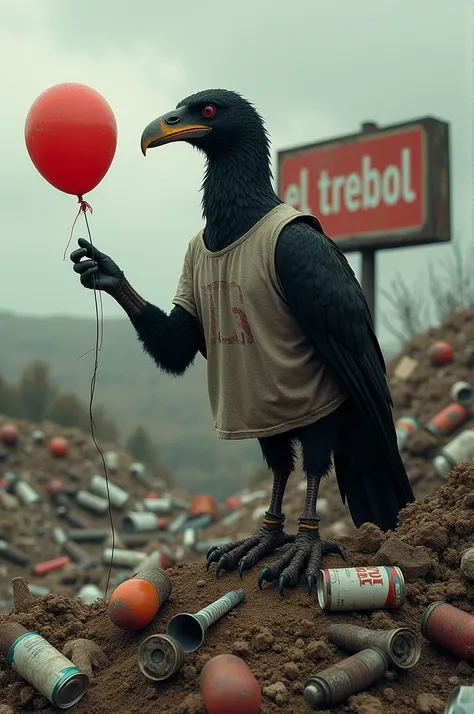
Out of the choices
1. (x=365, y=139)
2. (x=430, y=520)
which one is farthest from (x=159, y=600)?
(x=365, y=139)

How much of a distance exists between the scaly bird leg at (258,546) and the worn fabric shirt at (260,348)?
0.45 metres

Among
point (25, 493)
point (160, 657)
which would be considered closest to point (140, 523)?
point (25, 493)

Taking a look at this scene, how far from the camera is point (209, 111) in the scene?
4.05m

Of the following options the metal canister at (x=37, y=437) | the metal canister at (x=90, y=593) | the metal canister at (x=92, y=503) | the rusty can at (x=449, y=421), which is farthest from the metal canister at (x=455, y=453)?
the metal canister at (x=37, y=437)

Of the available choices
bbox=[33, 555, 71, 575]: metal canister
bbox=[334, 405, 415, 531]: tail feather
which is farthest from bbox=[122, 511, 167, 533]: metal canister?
bbox=[334, 405, 415, 531]: tail feather

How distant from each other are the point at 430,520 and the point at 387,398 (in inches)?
24.3

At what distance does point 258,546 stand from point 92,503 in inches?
407

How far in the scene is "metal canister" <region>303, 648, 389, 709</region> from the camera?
3.06m

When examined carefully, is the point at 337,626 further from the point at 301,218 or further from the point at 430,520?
the point at 301,218

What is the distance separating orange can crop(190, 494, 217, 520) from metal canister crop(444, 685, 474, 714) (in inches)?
457

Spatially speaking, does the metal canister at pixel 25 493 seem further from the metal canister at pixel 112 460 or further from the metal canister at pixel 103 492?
the metal canister at pixel 112 460

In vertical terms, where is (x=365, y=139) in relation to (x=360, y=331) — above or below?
above

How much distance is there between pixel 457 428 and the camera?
11.0 meters

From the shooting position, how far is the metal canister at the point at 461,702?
2.96 meters
